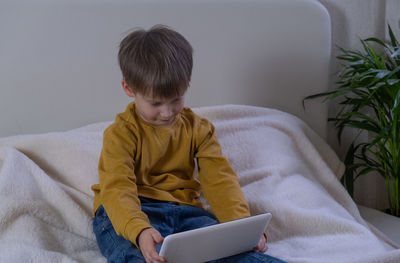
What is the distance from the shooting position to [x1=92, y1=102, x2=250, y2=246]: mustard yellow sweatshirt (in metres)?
1.27

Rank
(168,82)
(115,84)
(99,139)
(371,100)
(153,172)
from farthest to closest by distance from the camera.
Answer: (371,100) < (115,84) < (99,139) < (153,172) < (168,82)

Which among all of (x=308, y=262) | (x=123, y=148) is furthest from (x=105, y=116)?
(x=308, y=262)

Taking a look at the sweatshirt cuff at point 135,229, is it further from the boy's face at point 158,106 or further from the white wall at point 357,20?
the white wall at point 357,20

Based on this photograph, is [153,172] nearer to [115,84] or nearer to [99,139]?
[99,139]

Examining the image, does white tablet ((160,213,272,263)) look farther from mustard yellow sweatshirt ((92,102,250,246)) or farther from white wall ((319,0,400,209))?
white wall ((319,0,400,209))

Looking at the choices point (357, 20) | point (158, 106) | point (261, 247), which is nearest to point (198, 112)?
point (158, 106)

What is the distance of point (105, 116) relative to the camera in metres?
1.79

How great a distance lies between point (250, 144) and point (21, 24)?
0.84 metres

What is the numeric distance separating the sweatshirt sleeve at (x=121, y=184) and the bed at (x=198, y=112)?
16 cm

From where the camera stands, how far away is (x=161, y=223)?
4.33 ft

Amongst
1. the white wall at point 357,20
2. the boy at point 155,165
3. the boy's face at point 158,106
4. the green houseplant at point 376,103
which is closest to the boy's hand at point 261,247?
the boy at point 155,165

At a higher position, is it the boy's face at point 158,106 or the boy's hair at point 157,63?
the boy's hair at point 157,63

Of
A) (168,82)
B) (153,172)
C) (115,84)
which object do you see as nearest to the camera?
(168,82)

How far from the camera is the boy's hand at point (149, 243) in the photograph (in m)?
1.11
